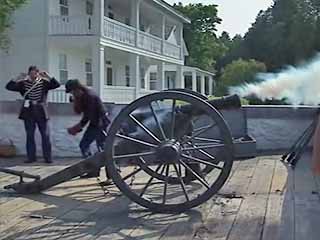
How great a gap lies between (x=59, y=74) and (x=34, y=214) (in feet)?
68.2

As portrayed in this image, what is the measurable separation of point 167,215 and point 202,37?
60.7 m

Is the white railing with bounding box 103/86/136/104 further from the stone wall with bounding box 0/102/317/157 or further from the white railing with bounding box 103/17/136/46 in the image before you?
the stone wall with bounding box 0/102/317/157

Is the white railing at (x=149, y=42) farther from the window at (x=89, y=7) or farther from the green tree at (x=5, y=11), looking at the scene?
the green tree at (x=5, y=11)

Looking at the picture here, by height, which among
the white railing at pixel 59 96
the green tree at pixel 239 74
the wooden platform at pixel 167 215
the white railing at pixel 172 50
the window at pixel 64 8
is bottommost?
the wooden platform at pixel 167 215

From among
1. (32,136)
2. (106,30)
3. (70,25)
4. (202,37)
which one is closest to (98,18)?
(106,30)

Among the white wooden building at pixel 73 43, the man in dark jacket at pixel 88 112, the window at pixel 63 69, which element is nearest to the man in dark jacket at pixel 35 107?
the man in dark jacket at pixel 88 112

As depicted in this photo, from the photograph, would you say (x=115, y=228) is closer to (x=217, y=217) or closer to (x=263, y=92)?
A: (x=217, y=217)

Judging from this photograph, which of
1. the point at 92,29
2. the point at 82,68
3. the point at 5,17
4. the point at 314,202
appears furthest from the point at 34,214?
the point at 82,68

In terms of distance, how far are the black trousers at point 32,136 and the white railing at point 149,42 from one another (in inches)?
834

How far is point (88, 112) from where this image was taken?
10703 mm

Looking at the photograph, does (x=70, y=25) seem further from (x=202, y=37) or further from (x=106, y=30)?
(x=202, y=37)

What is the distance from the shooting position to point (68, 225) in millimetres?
7289

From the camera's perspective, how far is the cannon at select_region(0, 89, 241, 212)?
307 inches

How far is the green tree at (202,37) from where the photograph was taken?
6588 cm
